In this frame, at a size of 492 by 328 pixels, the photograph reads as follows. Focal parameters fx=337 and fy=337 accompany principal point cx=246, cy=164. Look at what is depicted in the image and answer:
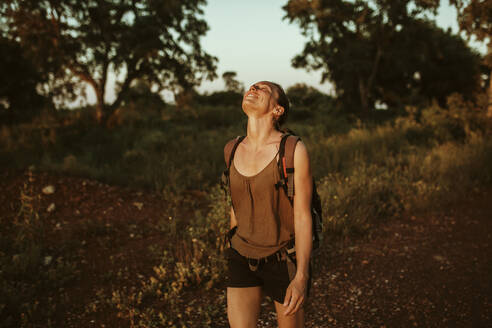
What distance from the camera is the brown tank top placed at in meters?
1.84

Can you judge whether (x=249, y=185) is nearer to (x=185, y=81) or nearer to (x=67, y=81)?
(x=185, y=81)

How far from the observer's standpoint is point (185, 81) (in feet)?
39.4

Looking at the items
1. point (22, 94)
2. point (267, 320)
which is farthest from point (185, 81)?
point (267, 320)

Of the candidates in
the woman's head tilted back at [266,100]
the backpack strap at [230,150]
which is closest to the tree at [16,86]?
the backpack strap at [230,150]

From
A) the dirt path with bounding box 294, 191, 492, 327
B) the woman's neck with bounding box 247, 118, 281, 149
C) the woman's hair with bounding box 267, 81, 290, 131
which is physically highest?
the woman's hair with bounding box 267, 81, 290, 131

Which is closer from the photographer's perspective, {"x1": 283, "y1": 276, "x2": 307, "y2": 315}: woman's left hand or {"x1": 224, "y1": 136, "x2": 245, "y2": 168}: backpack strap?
{"x1": 283, "y1": 276, "x2": 307, "y2": 315}: woman's left hand

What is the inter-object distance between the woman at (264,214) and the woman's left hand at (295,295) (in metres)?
0.06

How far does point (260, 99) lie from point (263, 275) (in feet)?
3.24

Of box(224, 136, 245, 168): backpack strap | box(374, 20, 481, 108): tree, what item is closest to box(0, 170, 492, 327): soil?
box(224, 136, 245, 168): backpack strap

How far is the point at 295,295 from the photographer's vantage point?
1.66 meters

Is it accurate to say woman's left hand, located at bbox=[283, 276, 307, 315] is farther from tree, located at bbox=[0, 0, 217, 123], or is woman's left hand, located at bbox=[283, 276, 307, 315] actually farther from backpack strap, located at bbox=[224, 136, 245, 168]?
tree, located at bbox=[0, 0, 217, 123]

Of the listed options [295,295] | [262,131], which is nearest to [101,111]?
[262,131]

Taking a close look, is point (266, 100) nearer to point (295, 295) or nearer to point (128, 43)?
point (295, 295)

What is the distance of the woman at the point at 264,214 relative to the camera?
1.76 metres
